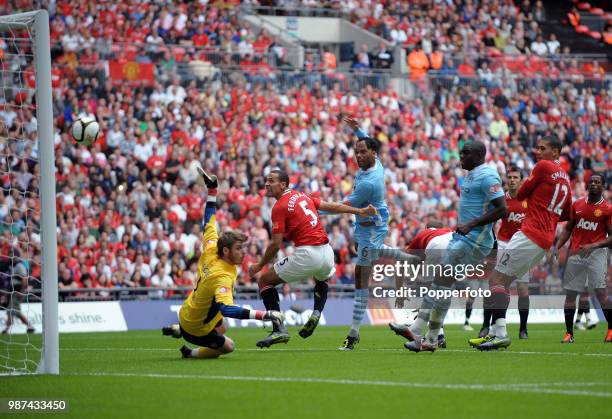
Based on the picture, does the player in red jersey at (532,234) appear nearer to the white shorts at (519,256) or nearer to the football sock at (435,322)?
the white shorts at (519,256)

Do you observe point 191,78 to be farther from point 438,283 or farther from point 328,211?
point 438,283

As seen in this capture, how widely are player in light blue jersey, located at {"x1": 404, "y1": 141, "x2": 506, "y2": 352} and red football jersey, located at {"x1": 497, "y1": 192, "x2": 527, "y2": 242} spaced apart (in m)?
4.56

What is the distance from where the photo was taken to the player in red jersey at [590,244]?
709 inches

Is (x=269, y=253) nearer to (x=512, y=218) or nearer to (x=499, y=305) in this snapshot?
(x=499, y=305)

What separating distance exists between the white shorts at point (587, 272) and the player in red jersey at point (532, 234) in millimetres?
4157

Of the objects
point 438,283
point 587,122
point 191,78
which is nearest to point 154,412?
point 438,283

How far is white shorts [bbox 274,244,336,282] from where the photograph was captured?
49.4ft

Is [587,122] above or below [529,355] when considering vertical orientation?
above

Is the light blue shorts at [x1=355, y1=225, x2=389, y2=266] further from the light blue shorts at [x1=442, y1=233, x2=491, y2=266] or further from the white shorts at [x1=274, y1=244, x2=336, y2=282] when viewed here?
the light blue shorts at [x1=442, y1=233, x2=491, y2=266]

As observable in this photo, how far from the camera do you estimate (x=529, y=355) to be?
13711mm

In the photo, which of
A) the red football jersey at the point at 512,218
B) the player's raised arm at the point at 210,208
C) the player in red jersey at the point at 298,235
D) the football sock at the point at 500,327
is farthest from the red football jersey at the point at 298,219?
the red football jersey at the point at 512,218

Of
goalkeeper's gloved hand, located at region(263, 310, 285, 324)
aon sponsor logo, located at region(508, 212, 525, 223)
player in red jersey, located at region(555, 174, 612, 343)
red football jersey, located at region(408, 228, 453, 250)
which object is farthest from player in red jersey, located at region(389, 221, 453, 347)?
player in red jersey, located at region(555, 174, 612, 343)

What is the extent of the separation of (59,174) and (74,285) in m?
3.42

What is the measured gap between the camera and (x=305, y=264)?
15.0 m
